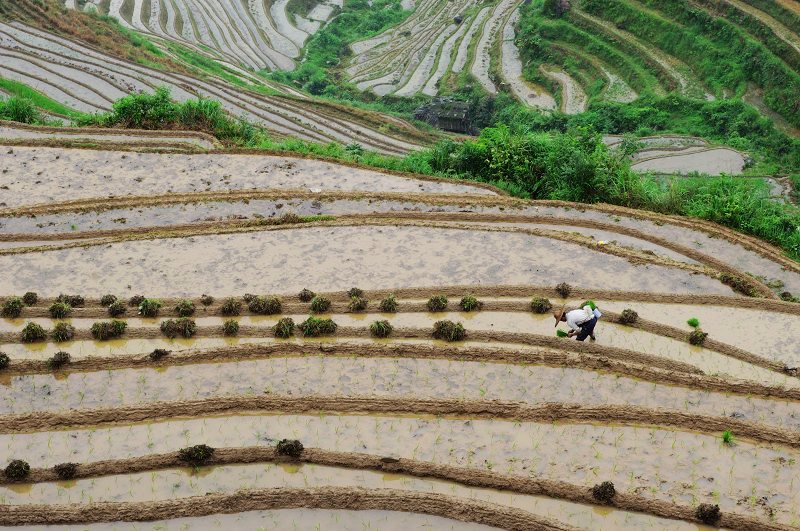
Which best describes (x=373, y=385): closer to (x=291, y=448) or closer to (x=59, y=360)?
(x=291, y=448)

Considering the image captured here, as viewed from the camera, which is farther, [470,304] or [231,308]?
[470,304]

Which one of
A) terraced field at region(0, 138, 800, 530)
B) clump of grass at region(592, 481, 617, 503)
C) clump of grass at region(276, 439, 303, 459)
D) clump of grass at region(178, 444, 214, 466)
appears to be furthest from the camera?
clump of grass at region(276, 439, 303, 459)

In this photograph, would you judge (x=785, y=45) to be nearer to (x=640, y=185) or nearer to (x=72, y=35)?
(x=640, y=185)

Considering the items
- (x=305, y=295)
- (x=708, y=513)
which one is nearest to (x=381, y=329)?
(x=305, y=295)

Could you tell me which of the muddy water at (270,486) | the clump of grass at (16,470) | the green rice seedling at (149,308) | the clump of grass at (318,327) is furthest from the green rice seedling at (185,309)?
the clump of grass at (16,470)

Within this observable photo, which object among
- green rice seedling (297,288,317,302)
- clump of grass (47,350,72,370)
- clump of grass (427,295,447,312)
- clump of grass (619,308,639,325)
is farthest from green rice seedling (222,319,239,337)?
clump of grass (619,308,639,325)

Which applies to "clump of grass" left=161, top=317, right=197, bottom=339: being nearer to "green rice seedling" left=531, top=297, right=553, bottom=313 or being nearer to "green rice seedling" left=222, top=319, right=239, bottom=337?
"green rice seedling" left=222, top=319, right=239, bottom=337
